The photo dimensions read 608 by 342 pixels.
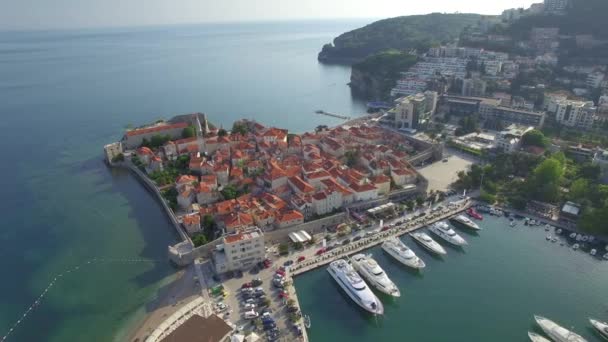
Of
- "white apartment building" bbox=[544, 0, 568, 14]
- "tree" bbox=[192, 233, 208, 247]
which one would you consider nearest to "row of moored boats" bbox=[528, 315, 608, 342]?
"tree" bbox=[192, 233, 208, 247]

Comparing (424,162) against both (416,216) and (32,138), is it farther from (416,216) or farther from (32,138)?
(32,138)

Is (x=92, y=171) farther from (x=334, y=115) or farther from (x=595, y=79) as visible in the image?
(x=595, y=79)

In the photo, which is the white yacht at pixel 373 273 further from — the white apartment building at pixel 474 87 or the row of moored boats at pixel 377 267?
the white apartment building at pixel 474 87

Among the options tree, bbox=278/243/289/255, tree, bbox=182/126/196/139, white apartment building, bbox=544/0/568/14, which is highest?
white apartment building, bbox=544/0/568/14

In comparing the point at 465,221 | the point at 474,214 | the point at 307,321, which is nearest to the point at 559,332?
the point at 465,221

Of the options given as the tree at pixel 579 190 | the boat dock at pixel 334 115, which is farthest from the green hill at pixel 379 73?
the tree at pixel 579 190

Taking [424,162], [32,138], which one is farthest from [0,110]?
[424,162]

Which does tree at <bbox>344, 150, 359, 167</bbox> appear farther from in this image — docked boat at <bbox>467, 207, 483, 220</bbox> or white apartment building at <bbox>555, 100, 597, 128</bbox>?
white apartment building at <bbox>555, 100, 597, 128</bbox>
